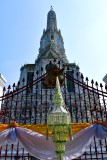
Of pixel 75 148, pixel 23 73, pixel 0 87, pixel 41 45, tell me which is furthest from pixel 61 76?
pixel 41 45

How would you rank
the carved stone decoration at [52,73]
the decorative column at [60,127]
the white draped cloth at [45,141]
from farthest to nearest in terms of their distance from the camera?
the carved stone decoration at [52,73] → the white draped cloth at [45,141] → the decorative column at [60,127]

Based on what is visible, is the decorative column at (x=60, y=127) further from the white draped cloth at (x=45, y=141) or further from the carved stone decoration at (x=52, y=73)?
the carved stone decoration at (x=52, y=73)

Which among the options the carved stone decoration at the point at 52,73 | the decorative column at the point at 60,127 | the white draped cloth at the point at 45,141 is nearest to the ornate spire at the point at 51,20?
the carved stone decoration at the point at 52,73

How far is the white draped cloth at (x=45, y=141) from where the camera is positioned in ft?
13.4

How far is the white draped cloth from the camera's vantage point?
409 centimetres

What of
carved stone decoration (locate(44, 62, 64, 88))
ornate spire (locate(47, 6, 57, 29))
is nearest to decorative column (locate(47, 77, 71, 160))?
carved stone decoration (locate(44, 62, 64, 88))

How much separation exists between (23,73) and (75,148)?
2214cm

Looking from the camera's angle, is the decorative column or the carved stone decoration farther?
the carved stone decoration

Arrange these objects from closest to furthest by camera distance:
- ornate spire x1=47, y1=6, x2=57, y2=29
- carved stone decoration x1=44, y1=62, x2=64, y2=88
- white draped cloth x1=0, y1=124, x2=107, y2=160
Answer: white draped cloth x1=0, y1=124, x2=107, y2=160 < carved stone decoration x1=44, y1=62, x2=64, y2=88 < ornate spire x1=47, y1=6, x2=57, y2=29

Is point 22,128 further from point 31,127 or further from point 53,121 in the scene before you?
point 53,121

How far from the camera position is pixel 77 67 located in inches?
956

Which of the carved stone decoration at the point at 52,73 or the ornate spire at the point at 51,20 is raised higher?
the ornate spire at the point at 51,20

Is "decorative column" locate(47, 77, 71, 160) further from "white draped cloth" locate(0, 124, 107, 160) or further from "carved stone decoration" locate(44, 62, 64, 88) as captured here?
"carved stone decoration" locate(44, 62, 64, 88)

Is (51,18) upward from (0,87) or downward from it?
upward
